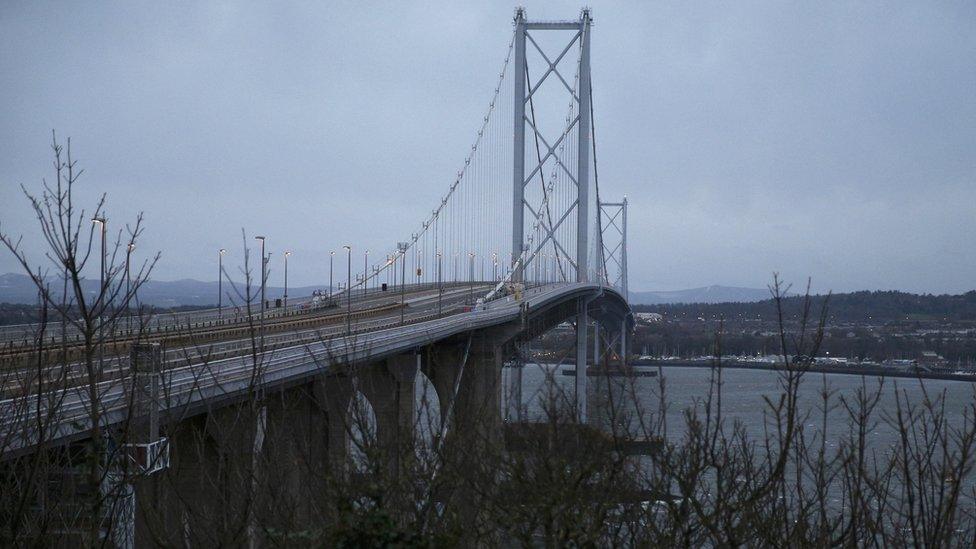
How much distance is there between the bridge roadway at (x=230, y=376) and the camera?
18.1ft

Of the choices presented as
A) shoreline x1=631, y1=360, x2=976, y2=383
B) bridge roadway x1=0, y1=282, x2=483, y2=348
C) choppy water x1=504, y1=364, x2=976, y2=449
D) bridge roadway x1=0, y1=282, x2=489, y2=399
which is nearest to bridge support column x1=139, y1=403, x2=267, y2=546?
bridge roadway x1=0, y1=282, x2=489, y2=399

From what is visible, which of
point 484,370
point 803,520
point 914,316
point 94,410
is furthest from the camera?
point 914,316

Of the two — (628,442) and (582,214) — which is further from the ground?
(582,214)

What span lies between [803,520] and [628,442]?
1.09 m

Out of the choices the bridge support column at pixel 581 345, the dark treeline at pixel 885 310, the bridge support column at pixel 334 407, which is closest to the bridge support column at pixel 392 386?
the bridge support column at pixel 334 407

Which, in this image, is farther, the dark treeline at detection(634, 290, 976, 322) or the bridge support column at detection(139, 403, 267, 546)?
the dark treeline at detection(634, 290, 976, 322)

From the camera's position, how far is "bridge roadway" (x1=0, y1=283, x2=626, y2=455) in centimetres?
552

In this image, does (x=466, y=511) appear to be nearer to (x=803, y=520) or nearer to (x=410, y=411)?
(x=803, y=520)

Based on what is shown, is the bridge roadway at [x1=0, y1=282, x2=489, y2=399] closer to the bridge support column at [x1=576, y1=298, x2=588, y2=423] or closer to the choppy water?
the choppy water

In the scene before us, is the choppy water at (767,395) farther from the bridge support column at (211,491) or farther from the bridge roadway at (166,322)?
the bridge roadway at (166,322)

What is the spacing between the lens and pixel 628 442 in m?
5.91

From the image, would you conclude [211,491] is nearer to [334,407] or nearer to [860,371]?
[334,407]

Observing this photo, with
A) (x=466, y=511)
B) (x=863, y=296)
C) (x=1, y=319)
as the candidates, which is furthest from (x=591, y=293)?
(x=863, y=296)

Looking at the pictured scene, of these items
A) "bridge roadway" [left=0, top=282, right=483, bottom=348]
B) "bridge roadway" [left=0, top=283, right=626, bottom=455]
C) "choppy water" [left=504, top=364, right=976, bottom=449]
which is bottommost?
"choppy water" [left=504, top=364, right=976, bottom=449]
